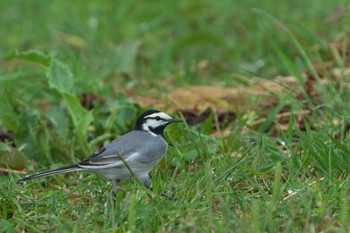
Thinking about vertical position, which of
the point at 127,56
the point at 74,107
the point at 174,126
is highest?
the point at 74,107

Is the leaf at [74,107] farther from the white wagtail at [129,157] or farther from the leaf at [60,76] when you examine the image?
the white wagtail at [129,157]

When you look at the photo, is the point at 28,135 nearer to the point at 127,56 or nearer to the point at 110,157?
the point at 110,157

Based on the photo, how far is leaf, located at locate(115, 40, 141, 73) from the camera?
8.52 meters

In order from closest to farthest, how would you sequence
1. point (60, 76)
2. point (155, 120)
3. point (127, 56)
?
point (155, 120) → point (60, 76) → point (127, 56)

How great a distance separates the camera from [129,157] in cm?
513

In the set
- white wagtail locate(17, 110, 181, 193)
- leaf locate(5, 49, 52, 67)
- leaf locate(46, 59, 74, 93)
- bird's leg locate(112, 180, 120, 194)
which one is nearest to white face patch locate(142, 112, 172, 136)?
white wagtail locate(17, 110, 181, 193)

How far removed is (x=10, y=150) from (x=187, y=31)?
4.70m

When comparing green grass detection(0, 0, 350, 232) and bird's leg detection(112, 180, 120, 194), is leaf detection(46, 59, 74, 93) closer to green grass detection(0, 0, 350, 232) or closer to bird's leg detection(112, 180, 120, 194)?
green grass detection(0, 0, 350, 232)

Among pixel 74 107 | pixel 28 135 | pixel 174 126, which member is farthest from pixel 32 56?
pixel 174 126

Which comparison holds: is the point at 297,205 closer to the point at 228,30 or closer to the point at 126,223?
the point at 126,223

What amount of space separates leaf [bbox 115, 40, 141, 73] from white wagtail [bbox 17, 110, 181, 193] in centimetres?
306

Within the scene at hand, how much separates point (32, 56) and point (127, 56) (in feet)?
6.60

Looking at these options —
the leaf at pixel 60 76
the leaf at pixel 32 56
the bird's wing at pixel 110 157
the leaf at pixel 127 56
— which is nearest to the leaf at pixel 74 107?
the leaf at pixel 60 76

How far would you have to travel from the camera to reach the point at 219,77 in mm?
8602
